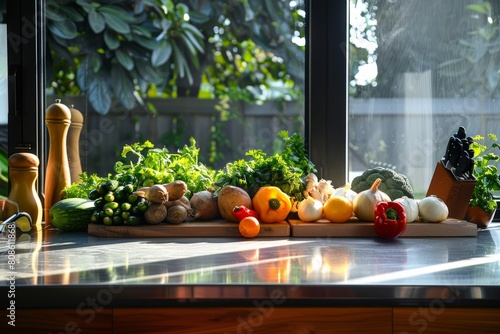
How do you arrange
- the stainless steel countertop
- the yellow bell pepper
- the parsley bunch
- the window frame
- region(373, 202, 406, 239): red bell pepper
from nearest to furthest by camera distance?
the stainless steel countertop
region(373, 202, 406, 239): red bell pepper
the yellow bell pepper
the parsley bunch
the window frame

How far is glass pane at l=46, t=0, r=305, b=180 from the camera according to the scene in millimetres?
2607

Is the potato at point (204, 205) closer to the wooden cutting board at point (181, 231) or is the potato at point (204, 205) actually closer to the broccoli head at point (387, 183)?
the wooden cutting board at point (181, 231)

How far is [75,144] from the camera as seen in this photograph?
2.39m

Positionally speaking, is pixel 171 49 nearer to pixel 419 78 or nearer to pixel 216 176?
pixel 216 176

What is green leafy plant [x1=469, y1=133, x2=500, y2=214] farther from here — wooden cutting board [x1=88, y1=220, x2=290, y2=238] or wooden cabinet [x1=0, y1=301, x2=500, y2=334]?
wooden cabinet [x1=0, y1=301, x2=500, y2=334]

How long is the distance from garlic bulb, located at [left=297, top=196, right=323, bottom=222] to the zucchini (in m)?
0.66

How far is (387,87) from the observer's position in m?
2.40

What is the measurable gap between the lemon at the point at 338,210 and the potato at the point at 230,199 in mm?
249

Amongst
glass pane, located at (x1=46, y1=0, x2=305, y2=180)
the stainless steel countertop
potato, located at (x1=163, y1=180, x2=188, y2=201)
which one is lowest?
the stainless steel countertop

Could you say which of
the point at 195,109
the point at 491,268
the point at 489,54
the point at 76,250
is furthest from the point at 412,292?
the point at 195,109

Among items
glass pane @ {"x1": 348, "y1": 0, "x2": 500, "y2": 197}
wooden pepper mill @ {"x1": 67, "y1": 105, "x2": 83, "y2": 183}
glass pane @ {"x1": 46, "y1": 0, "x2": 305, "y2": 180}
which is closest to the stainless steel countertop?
wooden pepper mill @ {"x1": 67, "y1": 105, "x2": 83, "y2": 183}

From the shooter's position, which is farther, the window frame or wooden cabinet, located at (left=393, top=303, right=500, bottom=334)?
the window frame

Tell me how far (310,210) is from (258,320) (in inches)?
30.9

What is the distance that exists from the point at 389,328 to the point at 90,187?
1.22 m
